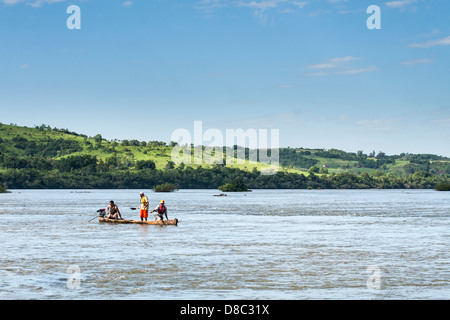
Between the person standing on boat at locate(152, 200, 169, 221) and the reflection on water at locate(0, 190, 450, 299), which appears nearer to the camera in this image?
the reflection on water at locate(0, 190, 450, 299)

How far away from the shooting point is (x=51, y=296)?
847 inches

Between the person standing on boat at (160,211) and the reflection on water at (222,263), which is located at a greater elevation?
the person standing on boat at (160,211)

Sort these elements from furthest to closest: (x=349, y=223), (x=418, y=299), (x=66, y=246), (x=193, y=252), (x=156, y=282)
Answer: (x=349, y=223)
(x=66, y=246)
(x=193, y=252)
(x=156, y=282)
(x=418, y=299)

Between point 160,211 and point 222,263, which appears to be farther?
point 160,211

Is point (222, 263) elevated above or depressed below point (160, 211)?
below

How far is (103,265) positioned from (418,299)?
45.4ft

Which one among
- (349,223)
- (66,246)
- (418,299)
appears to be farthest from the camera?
(349,223)

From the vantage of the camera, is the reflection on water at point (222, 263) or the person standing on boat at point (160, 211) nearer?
the reflection on water at point (222, 263)

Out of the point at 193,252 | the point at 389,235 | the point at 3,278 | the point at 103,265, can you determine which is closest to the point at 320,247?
the point at 193,252

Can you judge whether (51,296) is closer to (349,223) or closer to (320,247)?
(320,247)

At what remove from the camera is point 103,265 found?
28516mm

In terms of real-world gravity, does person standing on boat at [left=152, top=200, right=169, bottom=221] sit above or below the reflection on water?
above

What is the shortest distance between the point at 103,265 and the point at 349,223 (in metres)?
34.1
